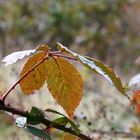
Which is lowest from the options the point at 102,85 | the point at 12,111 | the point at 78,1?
the point at 12,111

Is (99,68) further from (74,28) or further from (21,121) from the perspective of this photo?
(74,28)

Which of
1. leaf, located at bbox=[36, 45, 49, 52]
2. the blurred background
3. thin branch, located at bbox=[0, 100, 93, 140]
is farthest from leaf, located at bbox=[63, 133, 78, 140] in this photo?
the blurred background

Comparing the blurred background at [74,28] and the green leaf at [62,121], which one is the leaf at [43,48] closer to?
the green leaf at [62,121]

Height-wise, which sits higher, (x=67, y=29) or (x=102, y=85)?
(x=67, y=29)

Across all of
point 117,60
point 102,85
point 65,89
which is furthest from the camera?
point 117,60

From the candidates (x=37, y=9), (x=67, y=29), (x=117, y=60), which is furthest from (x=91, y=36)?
(x=117, y=60)

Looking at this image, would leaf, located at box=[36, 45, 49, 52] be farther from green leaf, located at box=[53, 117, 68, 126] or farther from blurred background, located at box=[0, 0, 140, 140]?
blurred background, located at box=[0, 0, 140, 140]

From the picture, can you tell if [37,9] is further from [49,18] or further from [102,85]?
[102,85]
